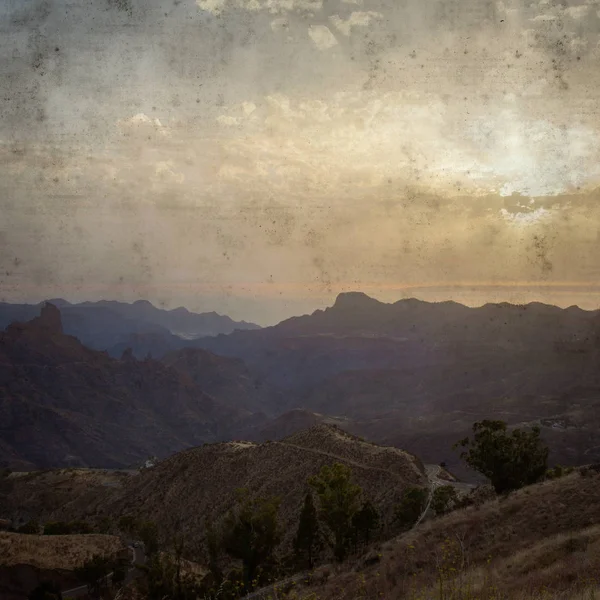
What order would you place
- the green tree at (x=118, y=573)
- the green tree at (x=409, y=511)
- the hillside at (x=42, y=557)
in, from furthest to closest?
the green tree at (x=409, y=511)
the green tree at (x=118, y=573)
the hillside at (x=42, y=557)

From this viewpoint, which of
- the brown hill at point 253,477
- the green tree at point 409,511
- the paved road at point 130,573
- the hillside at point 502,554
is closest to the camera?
the hillside at point 502,554

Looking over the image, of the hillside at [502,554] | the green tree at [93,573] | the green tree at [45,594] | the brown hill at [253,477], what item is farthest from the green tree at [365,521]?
the green tree at [93,573]

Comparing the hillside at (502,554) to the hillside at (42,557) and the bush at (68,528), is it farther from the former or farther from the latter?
the bush at (68,528)

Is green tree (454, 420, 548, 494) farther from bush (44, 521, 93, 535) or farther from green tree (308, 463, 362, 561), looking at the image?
bush (44, 521, 93, 535)

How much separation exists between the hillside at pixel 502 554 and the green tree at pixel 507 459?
1085 cm

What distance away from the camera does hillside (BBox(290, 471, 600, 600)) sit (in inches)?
540

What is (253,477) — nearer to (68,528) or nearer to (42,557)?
(68,528)

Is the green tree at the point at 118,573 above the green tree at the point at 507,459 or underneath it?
underneath

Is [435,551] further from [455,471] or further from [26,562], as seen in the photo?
[455,471]

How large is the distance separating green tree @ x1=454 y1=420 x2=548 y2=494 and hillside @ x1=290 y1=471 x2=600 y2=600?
10.9m

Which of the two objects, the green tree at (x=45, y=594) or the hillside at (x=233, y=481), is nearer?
the green tree at (x=45, y=594)

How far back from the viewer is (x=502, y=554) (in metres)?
21.2

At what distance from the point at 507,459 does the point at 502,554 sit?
24859 millimetres

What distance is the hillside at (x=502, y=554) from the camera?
13.7m
